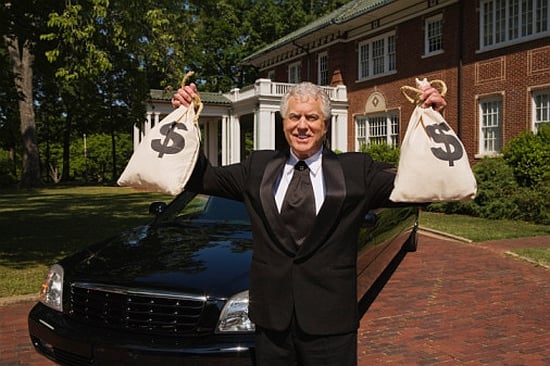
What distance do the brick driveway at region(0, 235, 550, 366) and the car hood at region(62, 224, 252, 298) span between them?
3.73ft

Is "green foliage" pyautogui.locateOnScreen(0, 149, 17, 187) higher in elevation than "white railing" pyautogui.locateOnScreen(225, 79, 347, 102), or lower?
lower

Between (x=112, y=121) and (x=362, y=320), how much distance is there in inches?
1317

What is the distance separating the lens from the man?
233 cm

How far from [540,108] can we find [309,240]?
16.6 meters

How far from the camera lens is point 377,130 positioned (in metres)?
24.0

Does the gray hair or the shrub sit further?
the shrub

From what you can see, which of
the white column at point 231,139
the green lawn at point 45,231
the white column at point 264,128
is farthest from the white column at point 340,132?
the green lawn at point 45,231

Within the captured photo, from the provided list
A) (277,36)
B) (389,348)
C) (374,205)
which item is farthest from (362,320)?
(277,36)

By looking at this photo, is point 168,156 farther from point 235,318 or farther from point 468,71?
point 468,71

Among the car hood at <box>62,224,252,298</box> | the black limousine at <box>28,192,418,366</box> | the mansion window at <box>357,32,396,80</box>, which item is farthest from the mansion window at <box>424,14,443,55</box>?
the black limousine at <box>28,192,418,366</box>

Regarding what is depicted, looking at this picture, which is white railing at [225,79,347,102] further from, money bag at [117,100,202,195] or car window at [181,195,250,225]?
money bag at [117,100,202,195]

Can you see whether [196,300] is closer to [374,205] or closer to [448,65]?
[374,205]

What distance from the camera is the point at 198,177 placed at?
8.57 ft

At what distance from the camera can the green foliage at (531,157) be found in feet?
48.1
